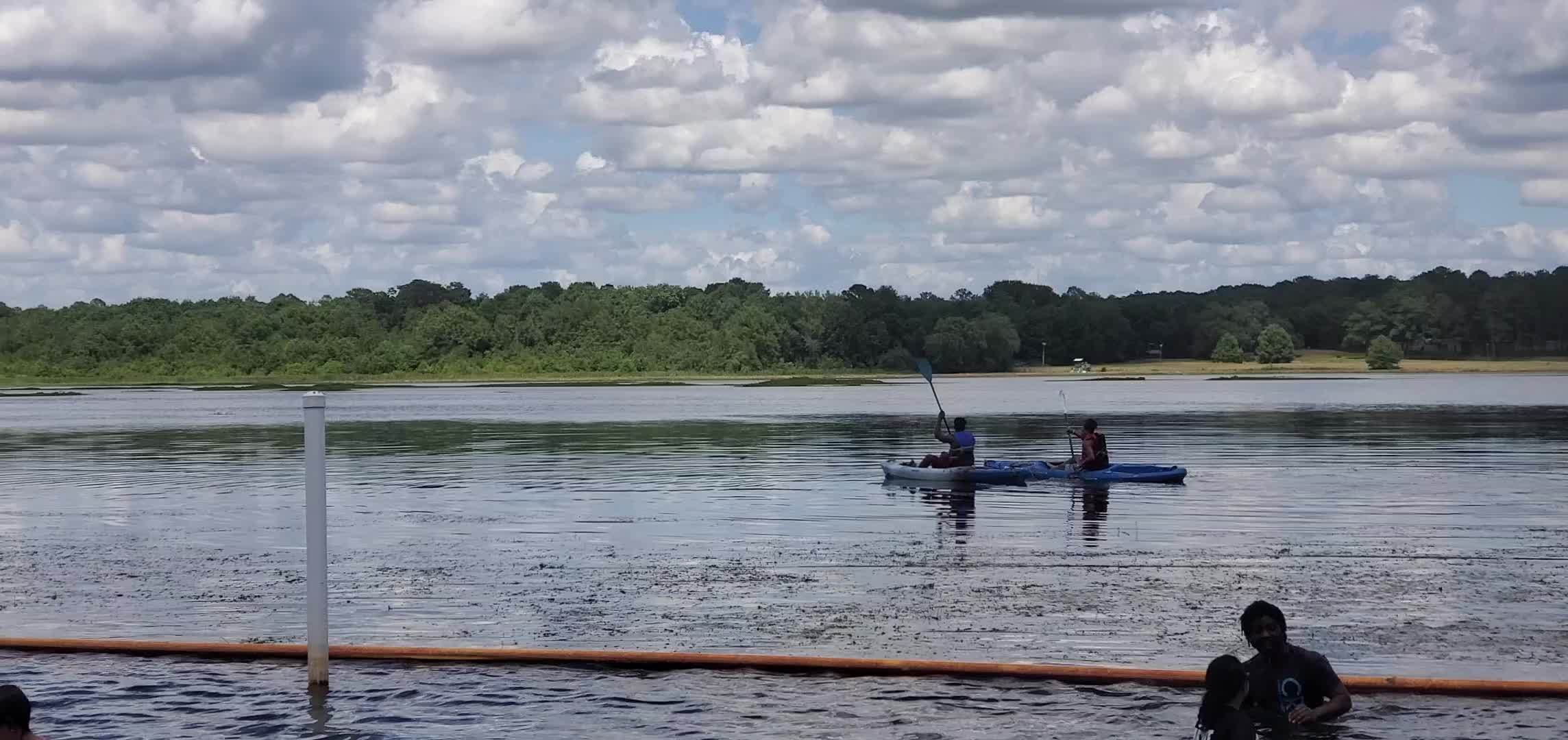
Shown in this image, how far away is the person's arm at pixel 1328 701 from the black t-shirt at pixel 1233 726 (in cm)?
176

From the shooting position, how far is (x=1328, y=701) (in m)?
12.0

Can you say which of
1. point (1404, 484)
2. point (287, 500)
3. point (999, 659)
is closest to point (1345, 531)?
point (1404, 484)

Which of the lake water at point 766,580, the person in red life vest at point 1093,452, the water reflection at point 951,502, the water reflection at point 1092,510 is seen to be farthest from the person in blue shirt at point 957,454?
Result: the water reflection at point 1092,510

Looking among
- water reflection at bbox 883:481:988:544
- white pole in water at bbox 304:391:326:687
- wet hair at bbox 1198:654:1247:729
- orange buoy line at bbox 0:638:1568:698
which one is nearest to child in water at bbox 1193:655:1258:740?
wet hair at bbox 1198:654:1247:729

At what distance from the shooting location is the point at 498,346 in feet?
653

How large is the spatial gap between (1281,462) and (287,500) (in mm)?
25618

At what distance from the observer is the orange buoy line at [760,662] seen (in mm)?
13820

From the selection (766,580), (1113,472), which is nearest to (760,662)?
(766,580)

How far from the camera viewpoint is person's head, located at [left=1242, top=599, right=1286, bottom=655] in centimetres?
1128

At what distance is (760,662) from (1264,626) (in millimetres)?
5179

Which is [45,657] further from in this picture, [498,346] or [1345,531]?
[498,346]

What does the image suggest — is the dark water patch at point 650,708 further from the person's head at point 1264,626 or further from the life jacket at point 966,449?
the life jacket at point 966,449

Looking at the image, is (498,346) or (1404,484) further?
(498,346)

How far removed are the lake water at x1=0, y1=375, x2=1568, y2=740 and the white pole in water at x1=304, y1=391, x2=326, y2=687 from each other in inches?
16.2
